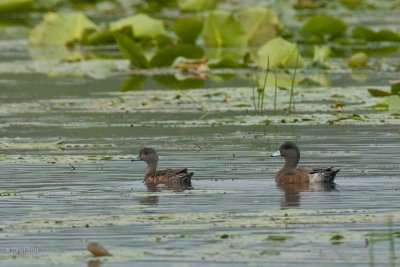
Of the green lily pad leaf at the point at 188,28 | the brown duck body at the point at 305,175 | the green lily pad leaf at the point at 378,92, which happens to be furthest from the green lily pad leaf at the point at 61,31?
the brown duck body at the point at 305,175

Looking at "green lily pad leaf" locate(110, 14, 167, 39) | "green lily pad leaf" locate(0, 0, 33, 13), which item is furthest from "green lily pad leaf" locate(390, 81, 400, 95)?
"green lily pad leaf" locate(0, 0, 33, 13)

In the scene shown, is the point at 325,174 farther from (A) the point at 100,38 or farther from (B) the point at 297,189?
(A) the point at 100,38

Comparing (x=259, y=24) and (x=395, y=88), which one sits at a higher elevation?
(x=259, y=24)

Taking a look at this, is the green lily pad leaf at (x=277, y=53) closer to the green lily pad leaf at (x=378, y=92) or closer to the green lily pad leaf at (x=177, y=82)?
the green lily pad leaf at (x=177, y=82)

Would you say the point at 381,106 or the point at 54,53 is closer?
the point at 381,106

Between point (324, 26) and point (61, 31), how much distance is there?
550 centimetres

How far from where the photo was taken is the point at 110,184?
12.7m

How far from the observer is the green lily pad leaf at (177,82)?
70.7 feet

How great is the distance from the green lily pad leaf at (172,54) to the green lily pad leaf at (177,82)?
0.40m

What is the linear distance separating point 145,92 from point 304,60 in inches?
188

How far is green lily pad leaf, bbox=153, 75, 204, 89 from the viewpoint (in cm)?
2155

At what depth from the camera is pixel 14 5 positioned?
36219 millimetres

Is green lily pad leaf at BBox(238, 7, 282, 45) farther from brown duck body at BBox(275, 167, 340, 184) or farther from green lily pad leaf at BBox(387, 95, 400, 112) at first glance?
brown duck body at BBox(275, 167, 340, 184)

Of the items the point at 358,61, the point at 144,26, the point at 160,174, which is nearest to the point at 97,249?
the point at 160,174
